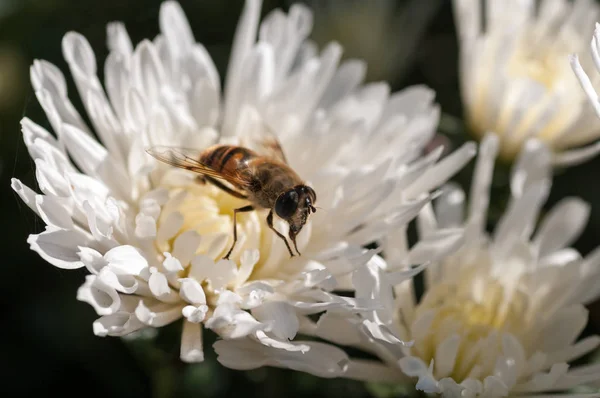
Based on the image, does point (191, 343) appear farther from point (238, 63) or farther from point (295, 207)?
point (238, 63)

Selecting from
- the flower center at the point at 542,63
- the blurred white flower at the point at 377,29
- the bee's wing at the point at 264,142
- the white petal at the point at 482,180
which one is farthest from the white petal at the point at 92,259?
the blurred white flower at the point at 377,29

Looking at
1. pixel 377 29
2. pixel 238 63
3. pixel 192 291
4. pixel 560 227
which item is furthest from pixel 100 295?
pixel 377 29

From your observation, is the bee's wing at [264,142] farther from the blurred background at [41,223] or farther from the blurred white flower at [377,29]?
the blurred white flower at [377,29]

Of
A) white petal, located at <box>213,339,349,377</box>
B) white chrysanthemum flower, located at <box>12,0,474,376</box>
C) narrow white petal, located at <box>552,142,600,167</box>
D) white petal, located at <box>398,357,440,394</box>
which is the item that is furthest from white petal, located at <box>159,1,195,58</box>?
narrow white petal, located at <box>552,142,600,167</box>

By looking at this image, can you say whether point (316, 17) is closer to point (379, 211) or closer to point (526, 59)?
point (526, 59)

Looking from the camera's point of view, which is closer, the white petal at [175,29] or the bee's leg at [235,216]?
the bee's leg at [235,216]
